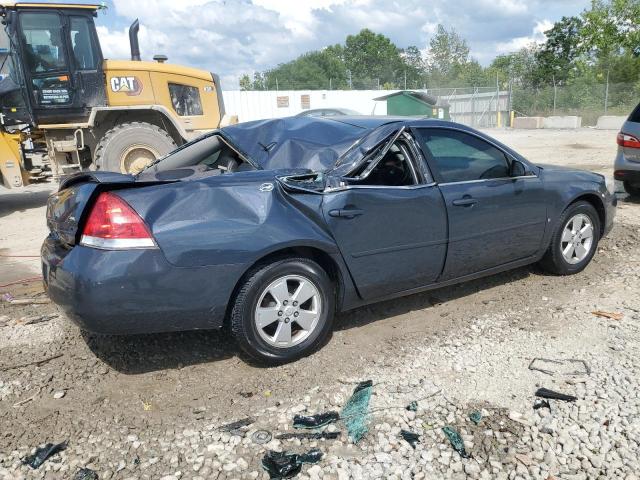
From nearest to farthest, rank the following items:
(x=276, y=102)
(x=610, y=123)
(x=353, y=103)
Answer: (x=610, y=123)
(x=276, y=102)
(x=353, y=103)

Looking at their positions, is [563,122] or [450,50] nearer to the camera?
[563,122]

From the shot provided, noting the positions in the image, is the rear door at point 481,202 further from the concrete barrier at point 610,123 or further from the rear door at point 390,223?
the concrete barrier at point 610,123

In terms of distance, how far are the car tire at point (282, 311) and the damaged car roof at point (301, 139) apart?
831mm

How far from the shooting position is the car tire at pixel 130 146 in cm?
Result: 956

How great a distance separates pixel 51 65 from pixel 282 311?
8038 mm

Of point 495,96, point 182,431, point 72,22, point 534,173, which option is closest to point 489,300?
point 534,173

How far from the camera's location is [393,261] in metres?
3.82

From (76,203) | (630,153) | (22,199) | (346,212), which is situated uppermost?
(76,203)

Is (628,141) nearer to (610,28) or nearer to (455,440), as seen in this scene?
(455,440)

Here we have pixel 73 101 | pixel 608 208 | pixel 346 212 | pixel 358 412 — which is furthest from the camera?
pixel 73 101

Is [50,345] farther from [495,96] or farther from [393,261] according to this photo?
[495,96]

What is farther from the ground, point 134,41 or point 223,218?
point 134,41

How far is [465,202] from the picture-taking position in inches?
163

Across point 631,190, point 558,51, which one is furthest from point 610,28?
point 631,190
